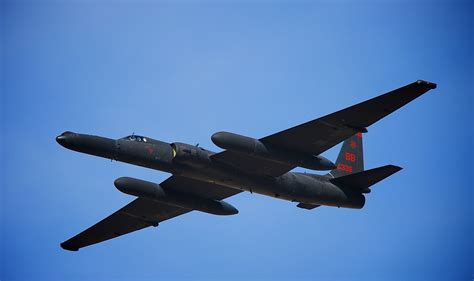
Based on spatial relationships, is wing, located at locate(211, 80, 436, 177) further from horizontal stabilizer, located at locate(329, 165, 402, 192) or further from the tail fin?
the tail fin

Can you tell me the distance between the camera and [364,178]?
1398 inches

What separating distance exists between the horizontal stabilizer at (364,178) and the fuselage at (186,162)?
5.53 feet

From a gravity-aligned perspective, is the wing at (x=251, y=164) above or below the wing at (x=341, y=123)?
below

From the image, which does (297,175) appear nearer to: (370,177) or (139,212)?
(370,177)

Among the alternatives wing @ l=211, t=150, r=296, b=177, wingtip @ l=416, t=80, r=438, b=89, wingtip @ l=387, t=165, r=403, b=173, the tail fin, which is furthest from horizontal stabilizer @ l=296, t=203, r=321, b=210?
wingtip @ l=416, t=80, r=438, b=89

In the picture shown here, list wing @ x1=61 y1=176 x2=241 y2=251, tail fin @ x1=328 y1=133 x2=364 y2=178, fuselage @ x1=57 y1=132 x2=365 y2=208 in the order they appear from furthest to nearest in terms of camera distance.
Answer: tail fin @ x1=328 y1=133 x2=364 y2=178 → wing @ x1=61 y1=176 x2=241 y2=251 → fuselage @ x1=57 y1=132 x2=365 y2=208

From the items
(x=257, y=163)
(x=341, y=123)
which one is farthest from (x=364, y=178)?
(x=257, y=163)

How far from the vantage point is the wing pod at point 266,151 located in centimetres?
3033

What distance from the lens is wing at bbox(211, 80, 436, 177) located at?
1171 inches

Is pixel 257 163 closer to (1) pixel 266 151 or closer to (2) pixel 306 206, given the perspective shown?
(1) pixel 266 151

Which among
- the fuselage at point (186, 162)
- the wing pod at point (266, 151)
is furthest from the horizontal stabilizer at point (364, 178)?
the wing pod at point (266, 151)

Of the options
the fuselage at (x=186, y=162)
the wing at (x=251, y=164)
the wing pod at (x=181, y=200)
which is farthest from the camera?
the wing pod at (x=181, y=200)

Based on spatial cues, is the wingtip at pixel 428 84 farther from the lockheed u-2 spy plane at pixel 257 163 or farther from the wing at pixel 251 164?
the wing at pixel 251 164

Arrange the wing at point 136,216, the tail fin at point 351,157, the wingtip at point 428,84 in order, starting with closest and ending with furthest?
the wingtip at point 428,84 → the wing at point 136,216 → the tail fin at point 351,157
